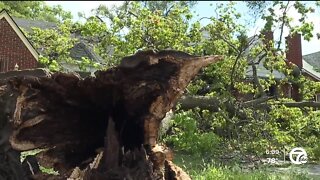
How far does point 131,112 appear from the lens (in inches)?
143

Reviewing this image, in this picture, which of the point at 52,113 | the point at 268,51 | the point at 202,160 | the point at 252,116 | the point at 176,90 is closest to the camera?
the point at 176,90

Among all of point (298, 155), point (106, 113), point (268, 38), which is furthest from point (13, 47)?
point (106, 113)

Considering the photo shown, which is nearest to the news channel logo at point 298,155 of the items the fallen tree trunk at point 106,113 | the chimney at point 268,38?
the chimney at point 268,38

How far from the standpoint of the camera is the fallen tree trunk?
3365mm

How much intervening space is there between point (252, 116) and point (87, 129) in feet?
23.9

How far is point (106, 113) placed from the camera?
12.2ft

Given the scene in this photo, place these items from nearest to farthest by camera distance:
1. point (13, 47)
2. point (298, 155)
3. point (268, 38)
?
point (298, 155) < point (268, 38) < point (13, 47)

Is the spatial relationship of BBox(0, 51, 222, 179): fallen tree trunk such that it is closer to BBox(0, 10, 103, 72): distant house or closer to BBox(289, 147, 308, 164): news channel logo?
BBox(289, 147, 308, 164): news channel logo

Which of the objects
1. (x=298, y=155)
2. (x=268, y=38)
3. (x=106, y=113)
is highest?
(x=268, y=38)

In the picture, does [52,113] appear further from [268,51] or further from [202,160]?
[268,51]

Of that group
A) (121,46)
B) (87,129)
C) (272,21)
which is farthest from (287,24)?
(87,129)

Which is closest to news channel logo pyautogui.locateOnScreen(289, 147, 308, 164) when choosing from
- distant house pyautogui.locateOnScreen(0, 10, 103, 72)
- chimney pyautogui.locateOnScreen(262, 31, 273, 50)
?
chimney pyautogui.locateOnScreen(262, 31, 273, 50)

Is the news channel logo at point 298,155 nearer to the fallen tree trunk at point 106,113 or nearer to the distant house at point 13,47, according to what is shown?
the fallen tree trunk at point 106,113

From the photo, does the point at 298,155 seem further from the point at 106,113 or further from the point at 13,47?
the point at 13,47
